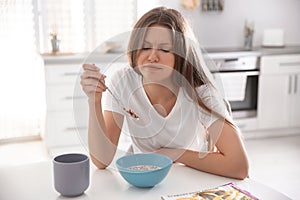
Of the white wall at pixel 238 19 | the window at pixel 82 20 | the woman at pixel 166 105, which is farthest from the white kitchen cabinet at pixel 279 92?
the woman at pixel 166 105

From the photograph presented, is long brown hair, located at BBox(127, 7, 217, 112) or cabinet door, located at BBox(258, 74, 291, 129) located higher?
long brown hair, located at BBox(127, 7, 217, 112)

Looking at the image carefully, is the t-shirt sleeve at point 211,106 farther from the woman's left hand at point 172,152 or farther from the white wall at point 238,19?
the white wall at point 238,19

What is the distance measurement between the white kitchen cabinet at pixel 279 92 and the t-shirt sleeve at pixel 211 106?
2.61 meters

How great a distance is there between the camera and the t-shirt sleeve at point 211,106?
1.28 m

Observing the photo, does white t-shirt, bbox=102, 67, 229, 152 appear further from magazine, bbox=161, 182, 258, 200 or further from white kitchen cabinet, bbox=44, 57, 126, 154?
white kitchen cabinet, bbox=44, 57, 126, 154

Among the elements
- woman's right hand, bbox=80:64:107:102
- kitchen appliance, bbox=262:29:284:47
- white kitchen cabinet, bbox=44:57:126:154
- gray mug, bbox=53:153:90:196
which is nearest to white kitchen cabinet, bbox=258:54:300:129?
kitchen appliance, bbox=262:29:284:47

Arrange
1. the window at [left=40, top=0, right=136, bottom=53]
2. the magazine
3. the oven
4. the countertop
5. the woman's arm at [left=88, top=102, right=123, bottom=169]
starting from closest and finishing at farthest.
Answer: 1. the magazine
2. the woman's arm at [left=88, top=102, right=123, bottom=169]
3. the countertop
4. the oven
5. the window at [left=40, top=0, right=136, bottom=53]

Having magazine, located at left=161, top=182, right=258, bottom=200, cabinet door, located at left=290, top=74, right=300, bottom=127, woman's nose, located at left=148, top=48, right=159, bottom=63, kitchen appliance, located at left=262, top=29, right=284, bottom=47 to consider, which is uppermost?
woman's nose, located at left=148, top=48, right=159, bottom=63

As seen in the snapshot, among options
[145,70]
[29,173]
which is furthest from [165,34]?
[29,173]

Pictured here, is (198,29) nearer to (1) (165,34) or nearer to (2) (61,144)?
(2) (61,144)

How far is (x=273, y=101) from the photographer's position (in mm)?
3918

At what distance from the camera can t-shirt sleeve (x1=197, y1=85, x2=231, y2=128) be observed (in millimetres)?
1283

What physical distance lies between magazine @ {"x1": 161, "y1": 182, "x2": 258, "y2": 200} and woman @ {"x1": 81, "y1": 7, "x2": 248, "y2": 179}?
0.12 meters

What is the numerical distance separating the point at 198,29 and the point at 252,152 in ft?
4.25
